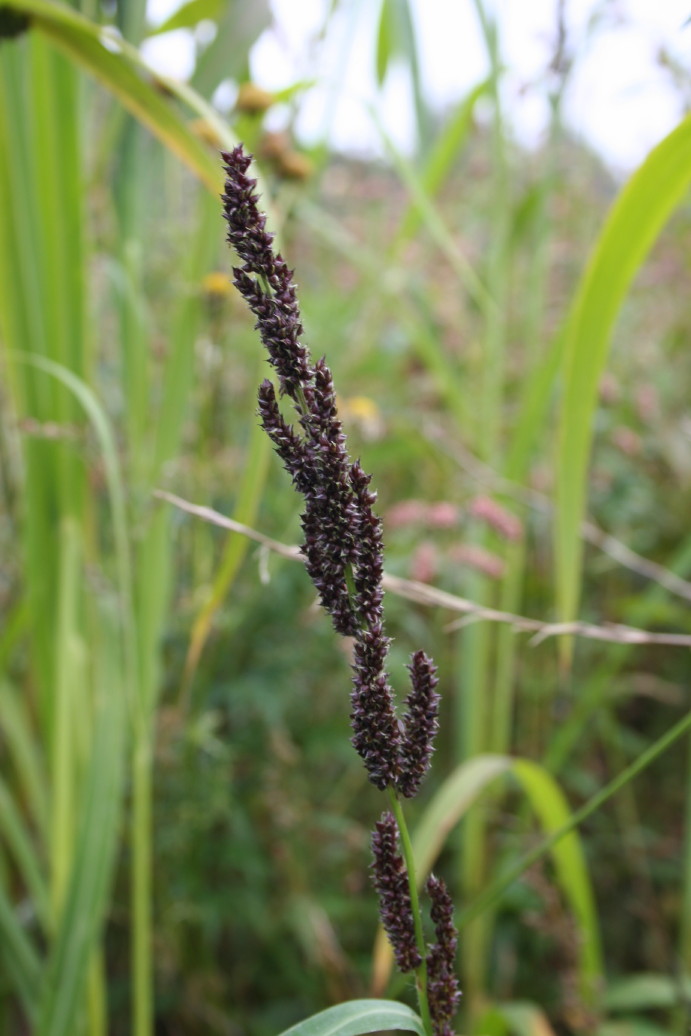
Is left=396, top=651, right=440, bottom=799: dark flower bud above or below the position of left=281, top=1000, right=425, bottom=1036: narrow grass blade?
above

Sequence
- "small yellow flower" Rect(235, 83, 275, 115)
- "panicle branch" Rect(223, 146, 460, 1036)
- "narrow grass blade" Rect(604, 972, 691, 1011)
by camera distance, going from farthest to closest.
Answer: "narrow grass blade" Rect(604, 972, 691, 1011) → "small yellow flower" Rect(235, 83, 275, 115) → "panicle branch" Rect(223, 146, 460, 1036)

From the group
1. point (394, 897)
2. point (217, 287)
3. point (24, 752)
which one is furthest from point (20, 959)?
point (217, 287)

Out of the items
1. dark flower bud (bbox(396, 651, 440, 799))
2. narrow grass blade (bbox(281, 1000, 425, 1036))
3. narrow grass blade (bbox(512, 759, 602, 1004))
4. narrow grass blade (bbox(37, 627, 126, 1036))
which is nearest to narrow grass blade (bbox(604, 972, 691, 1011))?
narrow grass blade (bbox(512, 759, 602, 1004))

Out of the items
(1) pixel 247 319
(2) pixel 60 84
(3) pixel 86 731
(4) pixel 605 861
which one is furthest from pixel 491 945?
(2) pixel 60 84

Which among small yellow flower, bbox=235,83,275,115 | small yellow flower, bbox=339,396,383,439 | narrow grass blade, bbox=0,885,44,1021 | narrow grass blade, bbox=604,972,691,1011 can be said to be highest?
small yellow flower, bbox=235,83,275,115

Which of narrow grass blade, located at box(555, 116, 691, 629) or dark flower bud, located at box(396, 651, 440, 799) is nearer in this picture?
dark flower bud, located at box(396, 651, 440, 799)

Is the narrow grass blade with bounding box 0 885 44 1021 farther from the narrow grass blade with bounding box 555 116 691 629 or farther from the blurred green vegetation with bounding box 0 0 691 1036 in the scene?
the narrow grass blade with bounding box 555 116 691 629

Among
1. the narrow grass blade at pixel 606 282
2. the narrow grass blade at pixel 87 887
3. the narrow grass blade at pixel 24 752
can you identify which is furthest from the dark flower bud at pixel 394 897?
the narrow grass blade at pixel 24 752

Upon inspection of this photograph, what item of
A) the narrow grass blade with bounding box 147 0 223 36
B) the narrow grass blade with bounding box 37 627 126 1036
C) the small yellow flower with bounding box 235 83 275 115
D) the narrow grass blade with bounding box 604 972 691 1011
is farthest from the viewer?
the narrow grass blade with bounding box 604 972 691 1011
